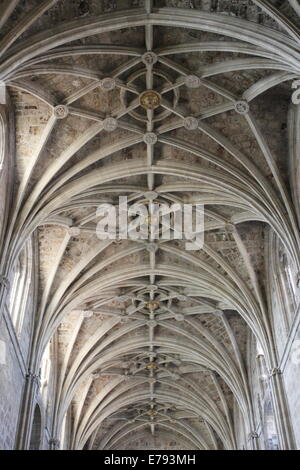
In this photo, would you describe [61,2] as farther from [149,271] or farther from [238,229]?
[149,271]

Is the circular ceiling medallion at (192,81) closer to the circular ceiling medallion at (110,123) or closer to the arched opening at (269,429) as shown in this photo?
the circular ceiling medallion at (110,123)

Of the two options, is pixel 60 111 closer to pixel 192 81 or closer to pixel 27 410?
pixel 192 81

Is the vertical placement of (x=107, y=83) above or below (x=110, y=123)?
above

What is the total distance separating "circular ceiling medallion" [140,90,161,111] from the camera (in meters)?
18.8

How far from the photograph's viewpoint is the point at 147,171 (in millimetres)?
20875

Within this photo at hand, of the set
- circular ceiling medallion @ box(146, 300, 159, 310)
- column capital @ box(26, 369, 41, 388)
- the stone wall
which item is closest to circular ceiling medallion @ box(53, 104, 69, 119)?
the stone wall

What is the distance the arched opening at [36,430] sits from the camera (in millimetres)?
24344

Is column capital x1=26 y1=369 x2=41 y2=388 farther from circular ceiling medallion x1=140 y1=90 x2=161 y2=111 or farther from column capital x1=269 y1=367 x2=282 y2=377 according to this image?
circular ceiling medallion x1=140 y1=90 x2=161 y2=111

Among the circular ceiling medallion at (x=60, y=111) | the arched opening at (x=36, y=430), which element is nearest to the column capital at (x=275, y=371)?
the arched opening at (x=36, y=430)

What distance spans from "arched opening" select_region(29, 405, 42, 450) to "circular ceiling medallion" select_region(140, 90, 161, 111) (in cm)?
1294

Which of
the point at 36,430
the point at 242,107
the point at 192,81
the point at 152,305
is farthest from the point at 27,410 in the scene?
the point at 242,107

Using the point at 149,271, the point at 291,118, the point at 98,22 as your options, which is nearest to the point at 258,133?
the point at 291,118

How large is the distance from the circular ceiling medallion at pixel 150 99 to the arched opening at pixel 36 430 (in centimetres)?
1294

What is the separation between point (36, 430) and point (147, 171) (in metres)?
11.9
